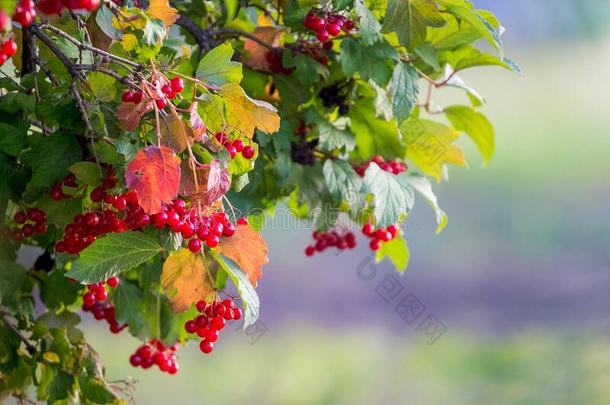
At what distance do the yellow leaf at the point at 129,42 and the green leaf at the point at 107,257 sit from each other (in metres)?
0.18

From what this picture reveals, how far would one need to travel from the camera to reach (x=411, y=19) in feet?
2.88

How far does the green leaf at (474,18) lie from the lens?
883mm

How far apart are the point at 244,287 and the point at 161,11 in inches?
10.4

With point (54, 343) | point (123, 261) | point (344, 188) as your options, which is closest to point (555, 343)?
point (344, 188)

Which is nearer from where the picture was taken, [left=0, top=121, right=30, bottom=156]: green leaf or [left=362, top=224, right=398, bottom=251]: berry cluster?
[left=0, top=121, right=30, bottom=156]: green leaf

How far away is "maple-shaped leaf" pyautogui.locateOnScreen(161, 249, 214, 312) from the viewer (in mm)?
739

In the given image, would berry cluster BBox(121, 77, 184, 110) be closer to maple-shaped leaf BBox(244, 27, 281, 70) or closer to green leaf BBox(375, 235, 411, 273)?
maple-shaped leaf BBox(244, 27, 281, 70)

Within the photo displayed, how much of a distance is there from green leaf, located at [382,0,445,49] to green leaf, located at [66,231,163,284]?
0.35m

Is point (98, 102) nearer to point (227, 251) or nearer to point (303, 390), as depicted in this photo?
point (227, 251)

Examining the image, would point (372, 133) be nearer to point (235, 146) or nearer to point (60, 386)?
point (235, 146)

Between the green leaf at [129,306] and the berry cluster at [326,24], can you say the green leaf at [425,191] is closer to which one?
the berry cluster at [326,24]

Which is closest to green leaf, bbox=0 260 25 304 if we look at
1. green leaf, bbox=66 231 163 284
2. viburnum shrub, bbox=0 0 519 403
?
viburnum shrub, bbox=0 0 519 403

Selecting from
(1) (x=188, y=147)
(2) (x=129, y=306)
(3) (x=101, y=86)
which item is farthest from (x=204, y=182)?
(2) (x=129, y=306)

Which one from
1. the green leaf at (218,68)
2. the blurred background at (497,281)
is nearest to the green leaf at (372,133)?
the green leaf at (218,68)
